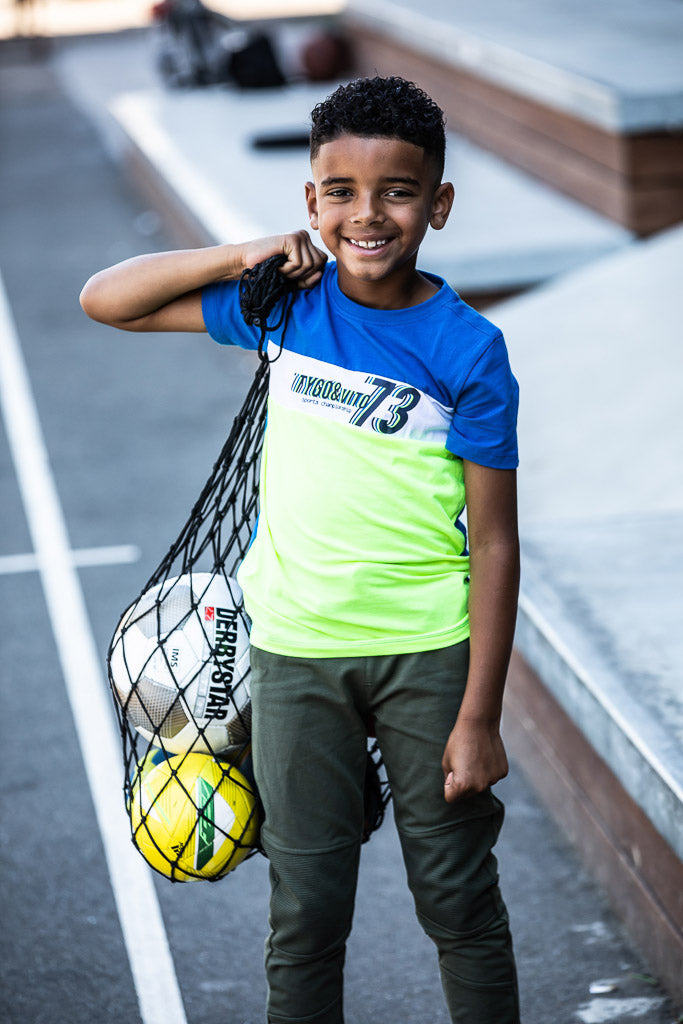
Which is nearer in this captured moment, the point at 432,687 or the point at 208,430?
the point at 432,687

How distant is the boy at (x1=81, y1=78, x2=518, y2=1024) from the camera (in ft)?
7.04

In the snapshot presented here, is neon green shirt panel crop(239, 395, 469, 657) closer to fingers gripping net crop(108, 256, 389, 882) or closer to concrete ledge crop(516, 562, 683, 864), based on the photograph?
fingers gripping net crop(108, 256, 389, 882)

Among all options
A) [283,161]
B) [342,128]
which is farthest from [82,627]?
[283,161]

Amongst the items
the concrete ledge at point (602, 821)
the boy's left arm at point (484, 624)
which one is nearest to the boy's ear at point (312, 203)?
the boy's left arm at point (484, 624)

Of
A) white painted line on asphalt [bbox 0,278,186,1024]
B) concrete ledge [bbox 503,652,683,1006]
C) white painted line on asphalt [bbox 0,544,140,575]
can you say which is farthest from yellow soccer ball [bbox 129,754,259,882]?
white painted line on asphalt [bbox 0,544,140,575]

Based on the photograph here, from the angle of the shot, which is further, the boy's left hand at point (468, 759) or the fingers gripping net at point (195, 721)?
the fingers gripping net at point (195, 721)

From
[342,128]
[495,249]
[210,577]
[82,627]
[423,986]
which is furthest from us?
[495,249]

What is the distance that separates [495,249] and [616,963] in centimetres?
447

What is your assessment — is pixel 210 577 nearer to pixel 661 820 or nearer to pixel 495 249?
pixel 661 820

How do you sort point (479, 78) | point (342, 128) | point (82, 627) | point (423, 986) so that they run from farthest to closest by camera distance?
point (479, 78), point (82, 627), point (423, 986), point (342, 128)

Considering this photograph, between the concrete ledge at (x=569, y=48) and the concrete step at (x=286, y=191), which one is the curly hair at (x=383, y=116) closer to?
the concrete step at (x=286, y=191)

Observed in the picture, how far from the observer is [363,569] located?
2.20 m

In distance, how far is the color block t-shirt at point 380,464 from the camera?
215 cm

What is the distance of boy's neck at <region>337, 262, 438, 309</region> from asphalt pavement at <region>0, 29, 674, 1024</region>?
5.47 ft
